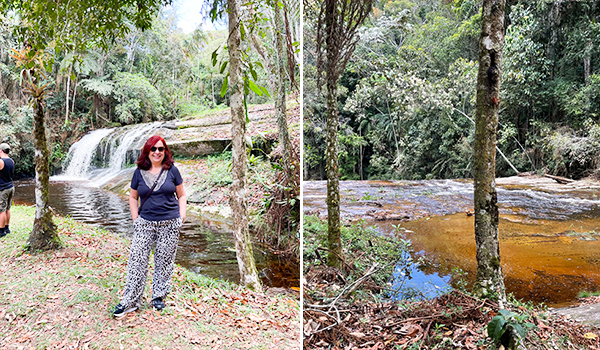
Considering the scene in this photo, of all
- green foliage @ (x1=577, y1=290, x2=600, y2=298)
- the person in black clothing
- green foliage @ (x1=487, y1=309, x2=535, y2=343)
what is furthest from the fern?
green foliage @ (x1=577, y1=290, x2=600, y2=298)

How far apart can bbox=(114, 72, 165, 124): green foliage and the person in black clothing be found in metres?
0.93

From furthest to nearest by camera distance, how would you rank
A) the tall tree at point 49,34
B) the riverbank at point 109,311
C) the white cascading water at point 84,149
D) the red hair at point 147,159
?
the white cascading water at point 84,149
the tall tree at point 49,34
the red hair at point 147,159
the riverbank at point 109,311

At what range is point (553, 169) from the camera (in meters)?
11.5

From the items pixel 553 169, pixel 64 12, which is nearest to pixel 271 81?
pixel 64 12

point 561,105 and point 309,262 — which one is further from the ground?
point 561,105

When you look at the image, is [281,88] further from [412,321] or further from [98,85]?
[412,321]

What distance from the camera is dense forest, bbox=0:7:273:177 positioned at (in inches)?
116

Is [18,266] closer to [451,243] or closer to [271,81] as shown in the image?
[271,81]

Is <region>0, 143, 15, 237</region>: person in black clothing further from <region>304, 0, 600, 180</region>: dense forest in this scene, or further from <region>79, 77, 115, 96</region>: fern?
<region>304, 0, 600, 180</region>: dense forest

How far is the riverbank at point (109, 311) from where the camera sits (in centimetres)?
193

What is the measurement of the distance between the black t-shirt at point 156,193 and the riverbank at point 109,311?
569mm

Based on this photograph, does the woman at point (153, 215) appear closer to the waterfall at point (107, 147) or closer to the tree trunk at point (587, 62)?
the waterfall at point (107, 147)

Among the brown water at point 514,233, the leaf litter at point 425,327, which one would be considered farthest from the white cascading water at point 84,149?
the brown water at point 514,233

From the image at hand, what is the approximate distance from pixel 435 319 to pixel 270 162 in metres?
2.29
